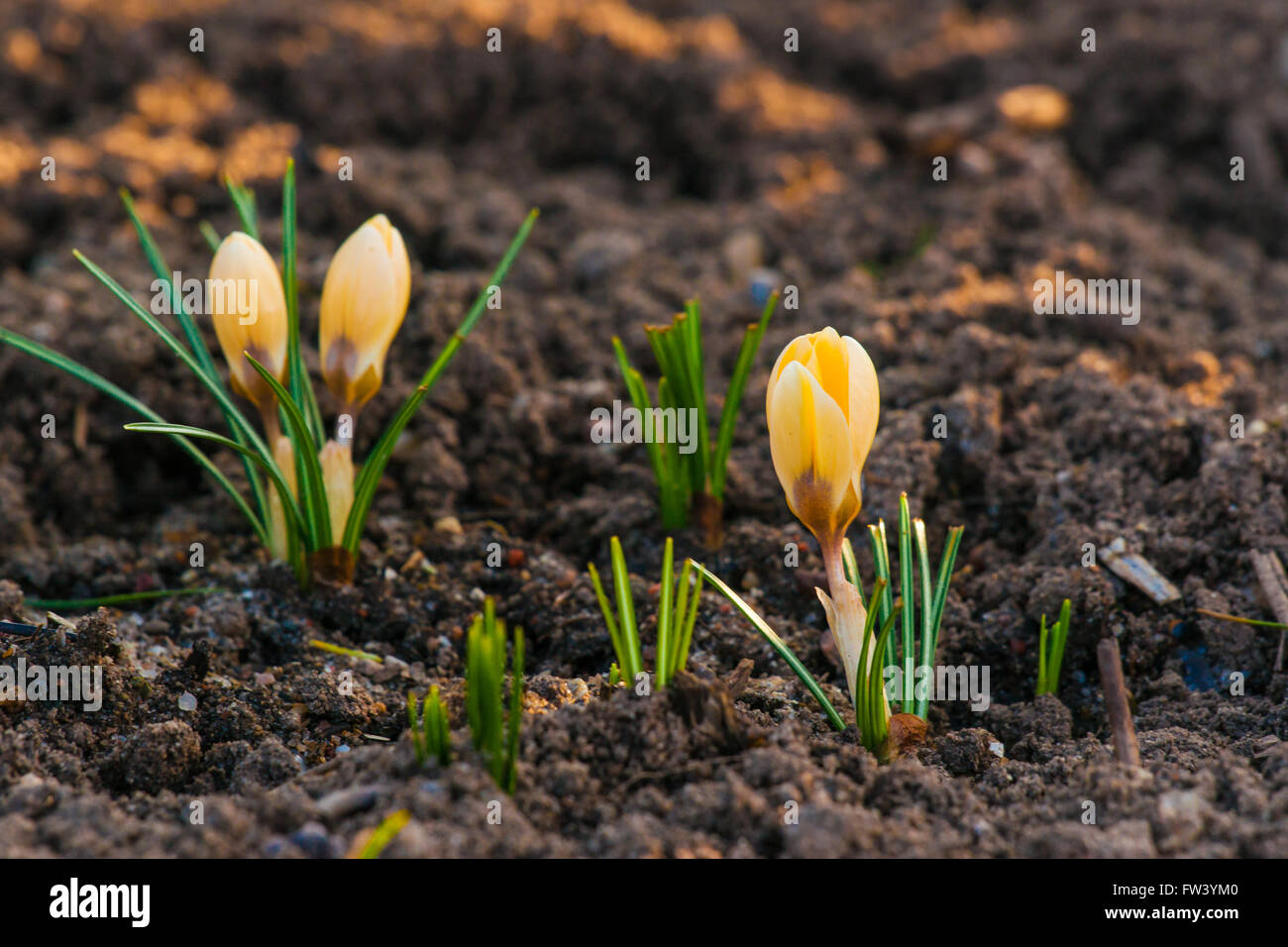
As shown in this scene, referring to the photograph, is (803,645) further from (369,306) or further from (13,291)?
(13,291)

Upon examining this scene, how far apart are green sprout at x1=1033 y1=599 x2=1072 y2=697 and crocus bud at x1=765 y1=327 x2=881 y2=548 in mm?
471

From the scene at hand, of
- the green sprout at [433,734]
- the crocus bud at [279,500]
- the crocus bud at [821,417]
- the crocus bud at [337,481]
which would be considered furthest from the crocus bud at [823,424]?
the crocus bud at [279,500]

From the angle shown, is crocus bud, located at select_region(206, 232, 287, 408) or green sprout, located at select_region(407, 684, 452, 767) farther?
crocus bud, located at select_region(206, 232, 287, 408)

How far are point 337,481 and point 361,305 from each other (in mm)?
351

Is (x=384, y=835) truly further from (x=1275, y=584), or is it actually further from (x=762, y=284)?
(x=762, y=284)

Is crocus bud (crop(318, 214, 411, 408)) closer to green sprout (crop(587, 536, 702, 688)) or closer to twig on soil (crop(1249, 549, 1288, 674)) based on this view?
green sprout (crop(587, 536, 702, 688))

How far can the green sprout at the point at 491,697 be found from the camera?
4.82 ft

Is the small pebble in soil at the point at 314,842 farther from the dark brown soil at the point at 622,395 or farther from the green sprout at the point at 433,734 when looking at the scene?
the green sprout at the point at 433,734

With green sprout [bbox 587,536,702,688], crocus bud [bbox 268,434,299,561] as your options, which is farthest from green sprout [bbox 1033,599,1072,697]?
crocus bud [bbox 268,434,299,561]

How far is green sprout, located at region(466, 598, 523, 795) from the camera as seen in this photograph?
1468 mm

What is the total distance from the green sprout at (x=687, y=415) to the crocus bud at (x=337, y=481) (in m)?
0.57

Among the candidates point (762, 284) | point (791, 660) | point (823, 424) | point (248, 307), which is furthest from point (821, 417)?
point (762, 284)

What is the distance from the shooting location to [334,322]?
207 centimetres
